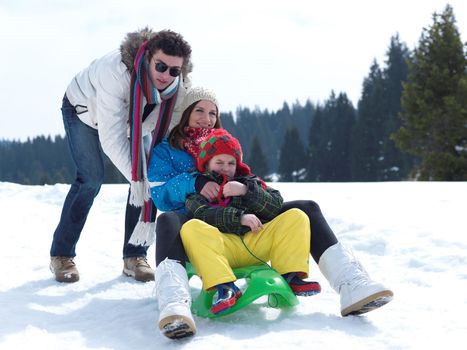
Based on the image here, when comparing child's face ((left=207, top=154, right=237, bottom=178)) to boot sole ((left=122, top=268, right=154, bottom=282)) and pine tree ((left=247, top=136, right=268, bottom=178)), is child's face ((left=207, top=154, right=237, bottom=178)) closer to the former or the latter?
boot sole ((left=122, top=268, right=154, bottom=282))

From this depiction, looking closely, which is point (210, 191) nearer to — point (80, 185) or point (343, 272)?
point (343, 272)

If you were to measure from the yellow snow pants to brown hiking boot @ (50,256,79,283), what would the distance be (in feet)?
4.75

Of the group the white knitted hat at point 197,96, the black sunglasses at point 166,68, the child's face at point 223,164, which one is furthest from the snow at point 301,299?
the black sunglasses at point 166,68

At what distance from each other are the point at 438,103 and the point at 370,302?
19.2m

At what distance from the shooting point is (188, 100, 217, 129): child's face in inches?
142

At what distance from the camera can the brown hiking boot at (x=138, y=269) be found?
3.89 metres

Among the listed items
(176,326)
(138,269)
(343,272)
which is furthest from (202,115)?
(176,326)

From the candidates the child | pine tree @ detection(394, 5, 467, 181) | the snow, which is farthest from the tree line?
the child

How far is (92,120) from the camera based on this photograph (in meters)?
3.83

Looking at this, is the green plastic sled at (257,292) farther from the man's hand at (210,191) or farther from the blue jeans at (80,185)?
the blue jeans at (80,185)

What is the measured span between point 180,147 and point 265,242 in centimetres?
94

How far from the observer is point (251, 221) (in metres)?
2.91

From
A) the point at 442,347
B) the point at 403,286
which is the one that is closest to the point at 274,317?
the point at 442,347

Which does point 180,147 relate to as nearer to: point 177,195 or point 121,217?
point 177,195
